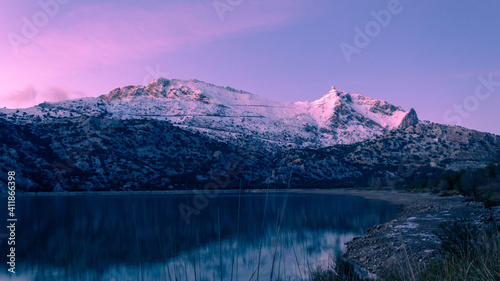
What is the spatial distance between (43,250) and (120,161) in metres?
91.5

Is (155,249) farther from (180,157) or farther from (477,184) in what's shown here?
(180,157)

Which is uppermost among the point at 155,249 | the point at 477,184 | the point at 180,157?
the point at 180,157

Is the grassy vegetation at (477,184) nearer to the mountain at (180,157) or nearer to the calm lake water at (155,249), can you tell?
the calm lake water at (155,249)

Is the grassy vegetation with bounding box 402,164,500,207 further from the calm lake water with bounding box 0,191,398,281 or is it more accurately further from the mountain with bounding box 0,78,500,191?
the mountain with bounding box 0,78,500,191

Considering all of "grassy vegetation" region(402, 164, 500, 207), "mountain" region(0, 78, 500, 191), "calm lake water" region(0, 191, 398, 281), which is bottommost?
"calm lake water" region(0, 191, 398, 281)

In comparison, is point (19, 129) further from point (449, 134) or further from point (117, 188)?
point (449, 134)

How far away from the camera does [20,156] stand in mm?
96438

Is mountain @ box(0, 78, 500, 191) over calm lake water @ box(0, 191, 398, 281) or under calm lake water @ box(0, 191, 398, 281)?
over

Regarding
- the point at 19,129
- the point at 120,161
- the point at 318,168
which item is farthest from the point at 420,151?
the point at 19,129

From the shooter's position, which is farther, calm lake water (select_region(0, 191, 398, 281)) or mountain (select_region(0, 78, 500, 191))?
mountain (select_region(0, 78, 500, 191))

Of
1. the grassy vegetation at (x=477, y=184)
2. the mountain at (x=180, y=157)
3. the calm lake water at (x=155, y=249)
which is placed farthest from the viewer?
the mountain at (x=180, y=157)

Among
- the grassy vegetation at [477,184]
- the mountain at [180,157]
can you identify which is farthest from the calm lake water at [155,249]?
the mountain at [180,157]

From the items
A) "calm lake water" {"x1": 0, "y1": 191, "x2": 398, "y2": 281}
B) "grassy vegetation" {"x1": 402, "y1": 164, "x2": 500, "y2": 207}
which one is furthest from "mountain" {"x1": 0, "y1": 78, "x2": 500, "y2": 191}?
"calm lake water" {"x1": 0, "y1": 191, "x2": 398, "y2": 281}

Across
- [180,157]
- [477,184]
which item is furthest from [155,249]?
[180,157]
